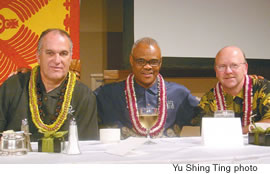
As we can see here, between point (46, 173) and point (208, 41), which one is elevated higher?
point (208, 41)

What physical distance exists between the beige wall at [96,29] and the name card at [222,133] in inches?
123

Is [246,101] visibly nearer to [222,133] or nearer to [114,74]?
[222,133]

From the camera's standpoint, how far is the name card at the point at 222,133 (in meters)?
1.47

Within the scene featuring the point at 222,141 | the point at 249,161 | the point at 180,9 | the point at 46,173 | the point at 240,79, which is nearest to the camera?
the point at 46,173

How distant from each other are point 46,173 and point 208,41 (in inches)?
148

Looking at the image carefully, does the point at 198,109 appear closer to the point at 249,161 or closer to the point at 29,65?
the point at 249,161

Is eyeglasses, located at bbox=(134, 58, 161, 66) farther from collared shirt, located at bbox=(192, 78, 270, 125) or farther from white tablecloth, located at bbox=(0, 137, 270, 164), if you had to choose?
white tablecloth, located at bbox=(0, 137, 270, 164)

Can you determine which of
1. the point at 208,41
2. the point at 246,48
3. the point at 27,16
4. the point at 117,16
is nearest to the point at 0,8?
the point at 27,16

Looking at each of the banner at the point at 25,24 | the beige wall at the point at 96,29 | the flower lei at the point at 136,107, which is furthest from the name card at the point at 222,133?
the beige wall at the point at 96,29

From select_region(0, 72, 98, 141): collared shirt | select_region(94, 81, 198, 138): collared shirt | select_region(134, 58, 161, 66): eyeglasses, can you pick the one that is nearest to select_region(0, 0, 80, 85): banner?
select_region(94, 81, 198, 138): collared shirt

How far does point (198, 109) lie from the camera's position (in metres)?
2.76

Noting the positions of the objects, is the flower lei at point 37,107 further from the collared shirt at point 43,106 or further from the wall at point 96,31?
the wall at point 96,31

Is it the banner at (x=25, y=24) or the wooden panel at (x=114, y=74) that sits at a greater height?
the banner at (x=25, y=24)

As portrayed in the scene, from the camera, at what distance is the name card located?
1.47 meters
